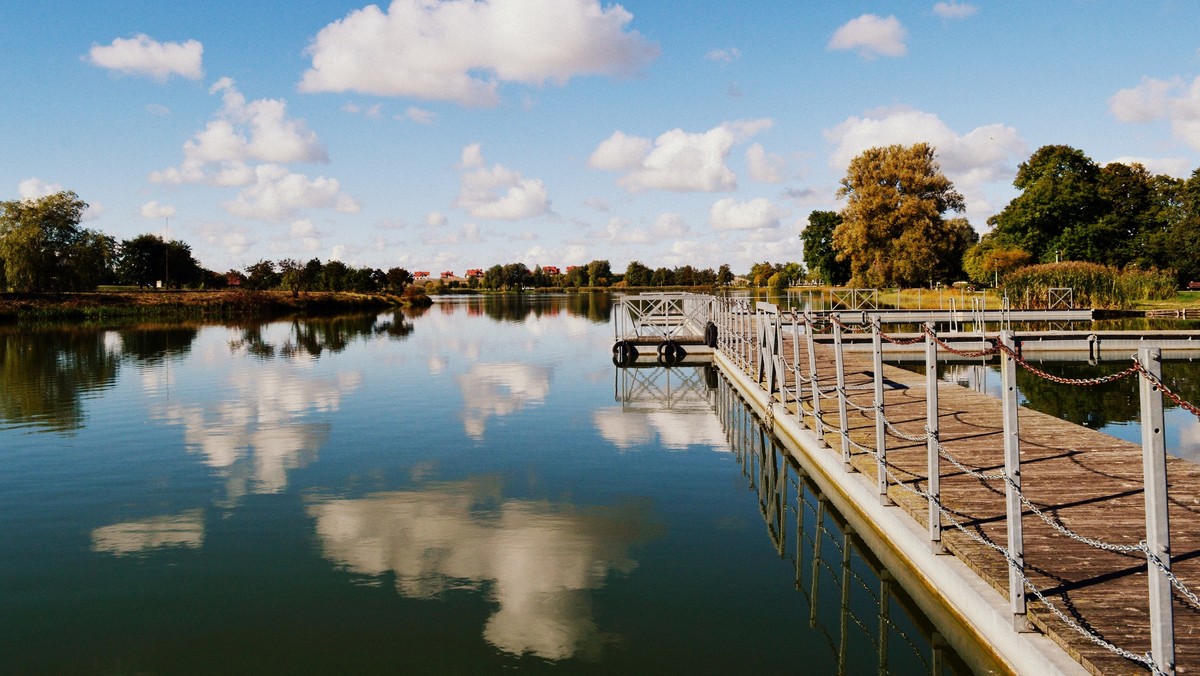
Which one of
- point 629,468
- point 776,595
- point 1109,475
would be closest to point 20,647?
point 776,595

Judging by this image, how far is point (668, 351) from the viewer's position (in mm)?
31922

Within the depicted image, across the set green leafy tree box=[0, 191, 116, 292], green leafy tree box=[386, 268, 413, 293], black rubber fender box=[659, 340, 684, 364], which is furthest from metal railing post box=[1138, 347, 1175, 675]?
green leafy tree box=[386, 268, 413, 293]

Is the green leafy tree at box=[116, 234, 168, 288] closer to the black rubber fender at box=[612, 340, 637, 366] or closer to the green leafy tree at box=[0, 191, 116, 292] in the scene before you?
the green leafy tree at box=[0, 191, 116, 292]

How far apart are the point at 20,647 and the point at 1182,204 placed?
84152 mm

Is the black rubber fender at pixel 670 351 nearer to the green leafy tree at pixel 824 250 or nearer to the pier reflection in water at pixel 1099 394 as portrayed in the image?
the pier reflection in water at pixel 1099 394

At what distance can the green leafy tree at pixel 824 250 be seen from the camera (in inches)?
3930

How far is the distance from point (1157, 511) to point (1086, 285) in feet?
151

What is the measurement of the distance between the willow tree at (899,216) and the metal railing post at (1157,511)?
58.5 meters

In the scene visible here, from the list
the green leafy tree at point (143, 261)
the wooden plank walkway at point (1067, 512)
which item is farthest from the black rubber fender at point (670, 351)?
Answer: the green leafy tree at point (143, 261)

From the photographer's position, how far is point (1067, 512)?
7871 mm

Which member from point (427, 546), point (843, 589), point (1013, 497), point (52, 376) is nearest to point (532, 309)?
point (52, 376)

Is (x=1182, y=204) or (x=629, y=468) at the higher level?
(x=1182, y=204)

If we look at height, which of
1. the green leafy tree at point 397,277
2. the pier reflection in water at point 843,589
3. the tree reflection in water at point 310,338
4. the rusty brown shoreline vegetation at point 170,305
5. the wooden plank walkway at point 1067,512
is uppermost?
the green leafy tree at point 397,277

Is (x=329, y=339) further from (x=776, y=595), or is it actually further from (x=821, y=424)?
(x=776, y=595)
